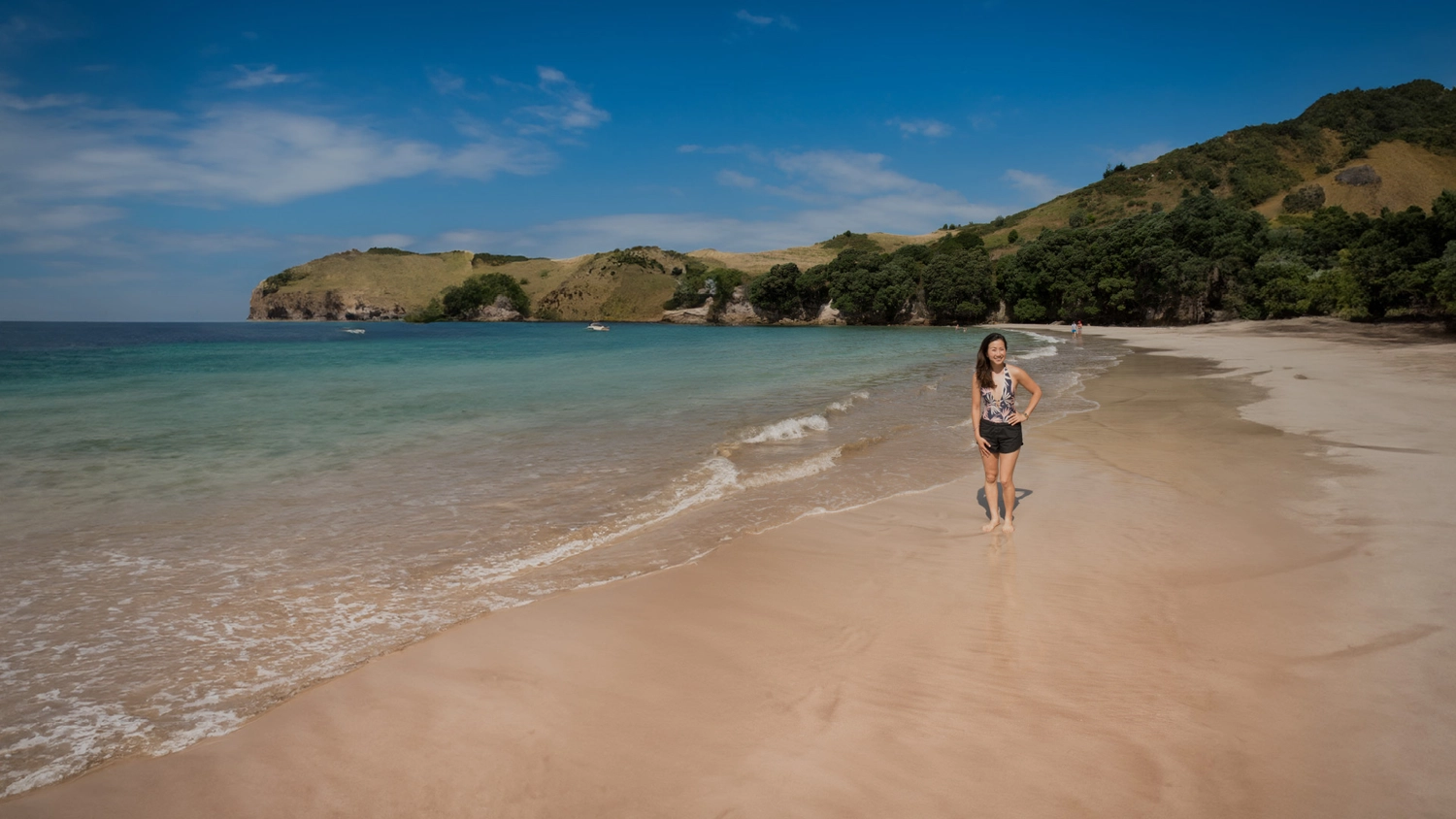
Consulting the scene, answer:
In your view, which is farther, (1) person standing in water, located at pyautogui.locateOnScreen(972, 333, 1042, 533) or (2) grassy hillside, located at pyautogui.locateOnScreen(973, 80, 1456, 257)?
(2) grassy hillside, located at pyautogui.locateOnScreen(973, 80, 1456, 257)

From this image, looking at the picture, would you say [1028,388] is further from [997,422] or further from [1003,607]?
[1003,607]

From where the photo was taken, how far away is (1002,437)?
6.47m

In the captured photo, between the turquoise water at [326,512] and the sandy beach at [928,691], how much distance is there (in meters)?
0.58

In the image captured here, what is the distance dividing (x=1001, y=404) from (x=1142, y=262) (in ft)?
218

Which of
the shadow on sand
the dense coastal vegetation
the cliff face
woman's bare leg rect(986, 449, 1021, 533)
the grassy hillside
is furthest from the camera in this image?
the cliff face

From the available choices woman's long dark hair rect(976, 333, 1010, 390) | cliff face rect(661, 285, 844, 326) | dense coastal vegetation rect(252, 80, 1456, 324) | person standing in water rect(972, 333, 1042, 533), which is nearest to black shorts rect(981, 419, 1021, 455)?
person standing in water rect(972, 333, 1042, 533)

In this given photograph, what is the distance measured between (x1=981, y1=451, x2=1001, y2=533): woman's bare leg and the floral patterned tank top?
351 millimetres

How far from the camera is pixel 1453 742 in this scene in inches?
121

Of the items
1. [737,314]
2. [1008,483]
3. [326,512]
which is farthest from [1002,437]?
[737,314]

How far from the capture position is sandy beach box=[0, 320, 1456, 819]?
292cm

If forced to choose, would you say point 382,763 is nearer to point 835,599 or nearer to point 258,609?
point 258,609

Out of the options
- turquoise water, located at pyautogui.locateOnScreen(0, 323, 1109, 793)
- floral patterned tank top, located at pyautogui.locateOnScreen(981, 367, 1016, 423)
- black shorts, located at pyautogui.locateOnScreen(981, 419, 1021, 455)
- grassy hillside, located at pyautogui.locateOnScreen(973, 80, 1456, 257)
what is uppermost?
grassy hillside, located at pyautogui.locateOnScreen(973, 80, 1456, 257)

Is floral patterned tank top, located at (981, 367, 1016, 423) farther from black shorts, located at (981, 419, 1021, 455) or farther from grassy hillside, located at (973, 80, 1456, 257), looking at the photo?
grassy hillside, located at (973, 80, 1456, 257)

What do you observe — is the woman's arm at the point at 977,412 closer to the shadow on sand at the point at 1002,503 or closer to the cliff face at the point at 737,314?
the shadow on sand at the point at 1002,503
